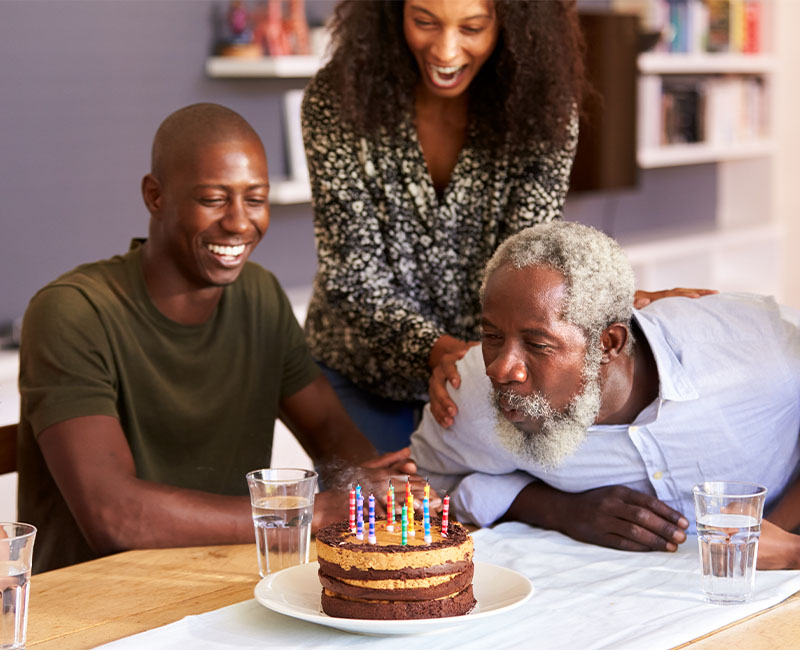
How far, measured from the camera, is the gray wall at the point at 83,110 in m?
3.65

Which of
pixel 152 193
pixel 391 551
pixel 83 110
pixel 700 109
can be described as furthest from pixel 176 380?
pixel 700 109

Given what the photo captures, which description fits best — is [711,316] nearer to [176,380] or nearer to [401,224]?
[401,224]

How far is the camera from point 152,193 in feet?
6.72

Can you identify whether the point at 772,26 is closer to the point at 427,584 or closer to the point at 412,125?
the point at 412,125

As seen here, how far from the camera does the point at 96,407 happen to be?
1775 millimetres

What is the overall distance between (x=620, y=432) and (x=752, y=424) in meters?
0.21

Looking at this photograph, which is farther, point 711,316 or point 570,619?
point 711,316

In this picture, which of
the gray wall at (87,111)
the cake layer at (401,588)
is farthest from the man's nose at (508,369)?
the gray wall at (87,111)

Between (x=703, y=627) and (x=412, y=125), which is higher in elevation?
(x=412, y=125)

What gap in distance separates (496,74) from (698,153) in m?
4.04

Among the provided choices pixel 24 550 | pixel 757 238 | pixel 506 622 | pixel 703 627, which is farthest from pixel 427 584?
pixel 757 238

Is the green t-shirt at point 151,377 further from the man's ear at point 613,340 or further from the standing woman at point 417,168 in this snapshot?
the man's ear at point 613,340

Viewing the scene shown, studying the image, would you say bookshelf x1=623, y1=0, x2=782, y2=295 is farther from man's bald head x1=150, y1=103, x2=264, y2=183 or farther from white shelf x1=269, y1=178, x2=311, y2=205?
man's bald head x1=150, y1=103, x2=264, y2=183

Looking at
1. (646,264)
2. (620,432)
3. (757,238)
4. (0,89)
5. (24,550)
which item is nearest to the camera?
(24,550)
